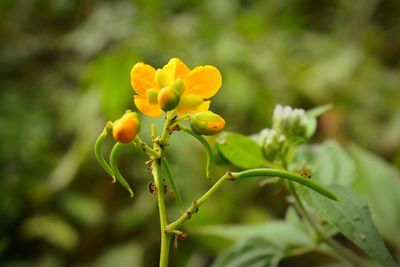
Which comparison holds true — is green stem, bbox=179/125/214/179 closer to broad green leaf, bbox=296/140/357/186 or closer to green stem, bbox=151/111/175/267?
green stem, bbox=151/111/175/267

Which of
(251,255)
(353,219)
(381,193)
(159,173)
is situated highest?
(159,173)

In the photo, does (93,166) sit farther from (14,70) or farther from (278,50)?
(278,50)

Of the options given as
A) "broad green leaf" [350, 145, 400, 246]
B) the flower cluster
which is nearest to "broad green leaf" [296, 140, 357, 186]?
the flower cluster

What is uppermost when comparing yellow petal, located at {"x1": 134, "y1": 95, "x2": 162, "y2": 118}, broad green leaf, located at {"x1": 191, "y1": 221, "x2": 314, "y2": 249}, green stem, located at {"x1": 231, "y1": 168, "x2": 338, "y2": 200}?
yellow petal, located at {"x1": 134, "y1": 95, "x2": 162, "y2": 118}

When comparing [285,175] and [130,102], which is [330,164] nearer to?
[285,175]

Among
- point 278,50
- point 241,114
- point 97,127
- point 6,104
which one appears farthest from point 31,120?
point 278,50

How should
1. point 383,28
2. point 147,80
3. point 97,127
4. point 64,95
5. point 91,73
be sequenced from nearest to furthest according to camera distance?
point 147,80
point 91,73
point 97,127
point 64,95
point 383,28

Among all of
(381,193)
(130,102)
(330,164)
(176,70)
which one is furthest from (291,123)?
(130,102)
